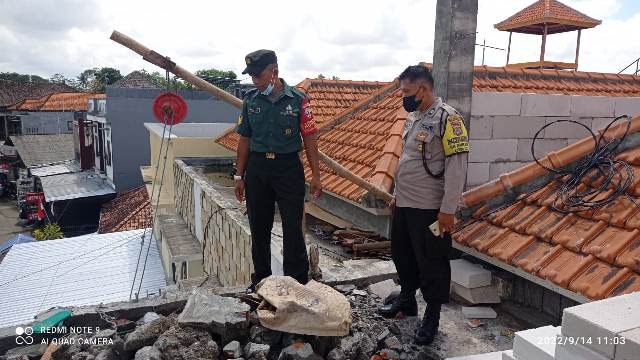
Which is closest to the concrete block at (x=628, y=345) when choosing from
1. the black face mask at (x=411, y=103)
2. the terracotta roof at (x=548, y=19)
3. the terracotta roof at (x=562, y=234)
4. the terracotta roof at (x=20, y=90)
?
the terracotta roof at (x=562, y=234)

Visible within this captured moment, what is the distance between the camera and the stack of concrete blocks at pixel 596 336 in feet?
5.55

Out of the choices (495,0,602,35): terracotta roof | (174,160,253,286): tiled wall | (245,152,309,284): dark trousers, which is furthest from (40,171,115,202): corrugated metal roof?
(245,152,309,284): dark trousers

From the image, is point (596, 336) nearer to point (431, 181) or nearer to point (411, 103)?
point (431, 181)

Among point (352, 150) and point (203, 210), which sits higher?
point (352, 150)

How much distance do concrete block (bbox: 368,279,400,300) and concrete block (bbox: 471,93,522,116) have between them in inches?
72.4

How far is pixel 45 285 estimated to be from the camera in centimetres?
919

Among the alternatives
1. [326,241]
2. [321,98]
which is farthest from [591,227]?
[321,98]

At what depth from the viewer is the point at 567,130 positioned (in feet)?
16.1

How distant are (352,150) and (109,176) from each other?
66.8 ft

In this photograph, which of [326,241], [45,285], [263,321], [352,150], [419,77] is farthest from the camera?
[45,285]

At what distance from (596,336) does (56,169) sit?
101 feet

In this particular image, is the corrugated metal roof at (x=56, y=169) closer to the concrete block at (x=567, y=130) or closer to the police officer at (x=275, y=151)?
the police officer at (x=275, y=151)

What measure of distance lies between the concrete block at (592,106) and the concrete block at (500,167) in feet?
2.77

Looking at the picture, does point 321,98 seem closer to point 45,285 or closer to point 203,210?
point 203,210
